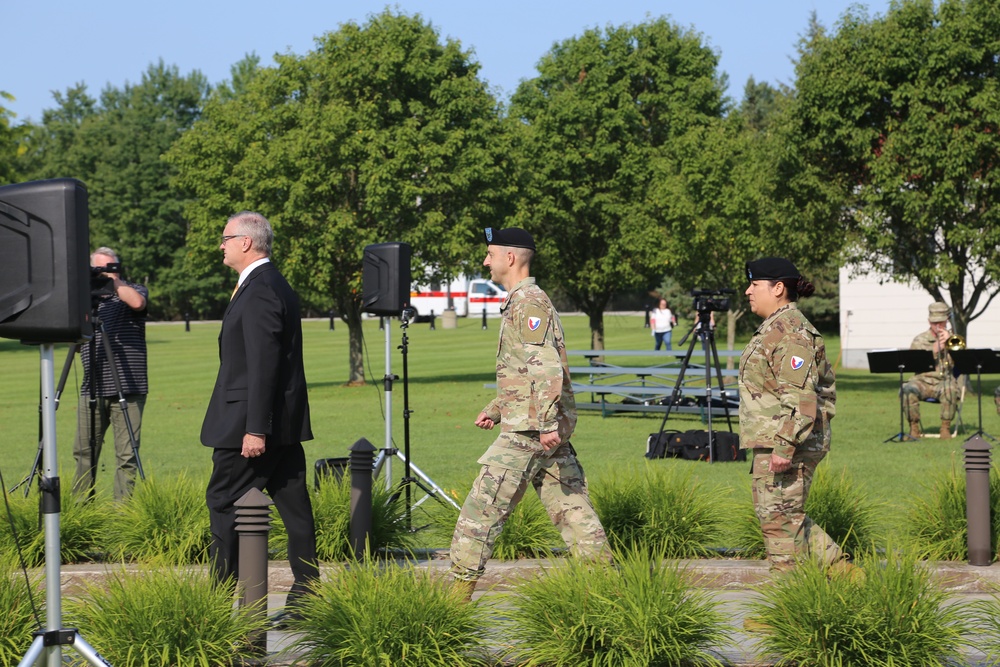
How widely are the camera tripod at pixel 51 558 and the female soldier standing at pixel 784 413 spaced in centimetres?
375

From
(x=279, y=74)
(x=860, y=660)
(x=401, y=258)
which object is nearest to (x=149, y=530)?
(x=401, y=258)

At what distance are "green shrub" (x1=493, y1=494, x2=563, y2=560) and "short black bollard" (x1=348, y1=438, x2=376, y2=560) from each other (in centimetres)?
89

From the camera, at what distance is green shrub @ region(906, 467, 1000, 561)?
26.7 ft

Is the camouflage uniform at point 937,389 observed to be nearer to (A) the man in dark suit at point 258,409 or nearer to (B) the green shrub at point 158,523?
(B) the green shrub at point 158,523

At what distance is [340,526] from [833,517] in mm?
3300

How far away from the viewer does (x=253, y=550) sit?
19.4ft

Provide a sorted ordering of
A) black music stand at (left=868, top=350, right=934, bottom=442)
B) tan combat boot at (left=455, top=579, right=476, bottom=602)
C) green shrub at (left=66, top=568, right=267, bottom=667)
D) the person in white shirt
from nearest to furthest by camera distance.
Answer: green shrub at (left=66, top=568, right=267, bottom=667), tan combat boot at (left=455, top=579, right=476, bottom=602), black music stand at (left=868, top=350, right=934, bottom=442), the person in white shirt

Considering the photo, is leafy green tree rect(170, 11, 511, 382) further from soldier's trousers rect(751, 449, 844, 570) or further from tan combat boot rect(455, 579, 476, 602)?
tan combat boot rect(455, 579, 476, 602)

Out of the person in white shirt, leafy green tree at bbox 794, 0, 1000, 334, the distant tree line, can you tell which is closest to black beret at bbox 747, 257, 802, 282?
the distant tree line

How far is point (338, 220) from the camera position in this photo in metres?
30.4

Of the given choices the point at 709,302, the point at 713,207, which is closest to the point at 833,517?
the point at 709,302

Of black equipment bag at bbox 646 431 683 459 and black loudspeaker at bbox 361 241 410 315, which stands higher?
black loudspeaker at bbox 361 241 410 315

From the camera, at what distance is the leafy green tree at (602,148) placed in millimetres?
39312

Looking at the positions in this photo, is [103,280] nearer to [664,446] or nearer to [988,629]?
[988,629]
